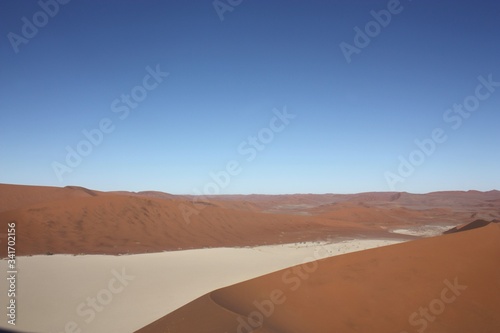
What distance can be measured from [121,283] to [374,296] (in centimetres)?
740

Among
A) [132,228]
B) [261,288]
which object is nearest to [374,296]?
[261,288]

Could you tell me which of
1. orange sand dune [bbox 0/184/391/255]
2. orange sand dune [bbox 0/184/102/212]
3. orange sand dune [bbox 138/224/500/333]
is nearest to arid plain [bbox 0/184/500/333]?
orange sand dune [bbox 138/224/500/333]

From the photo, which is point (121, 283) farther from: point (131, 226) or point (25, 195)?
point (25, 195)

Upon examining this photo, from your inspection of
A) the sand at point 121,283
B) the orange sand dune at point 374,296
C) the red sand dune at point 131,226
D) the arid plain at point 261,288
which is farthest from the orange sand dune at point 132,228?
the orange sand dune at point 374,296

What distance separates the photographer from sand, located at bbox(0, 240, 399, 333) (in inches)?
266

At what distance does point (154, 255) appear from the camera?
1463 cm

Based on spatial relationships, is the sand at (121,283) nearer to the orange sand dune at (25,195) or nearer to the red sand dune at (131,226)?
the red sand dune at (131,226)

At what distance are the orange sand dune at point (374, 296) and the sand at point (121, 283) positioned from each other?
190 cm

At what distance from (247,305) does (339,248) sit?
43.6 ft

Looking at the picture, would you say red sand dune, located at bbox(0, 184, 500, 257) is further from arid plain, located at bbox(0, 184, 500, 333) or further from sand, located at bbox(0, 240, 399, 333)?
sand, located at bbox(0, 240, 399, 333)

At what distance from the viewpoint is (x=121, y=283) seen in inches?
378

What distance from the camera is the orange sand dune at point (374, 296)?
208 inches

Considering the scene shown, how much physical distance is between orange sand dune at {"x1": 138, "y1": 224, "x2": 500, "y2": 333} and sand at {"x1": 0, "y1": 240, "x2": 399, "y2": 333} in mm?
1900

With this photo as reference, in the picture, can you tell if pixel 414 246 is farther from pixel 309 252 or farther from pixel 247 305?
pixel 309 252
